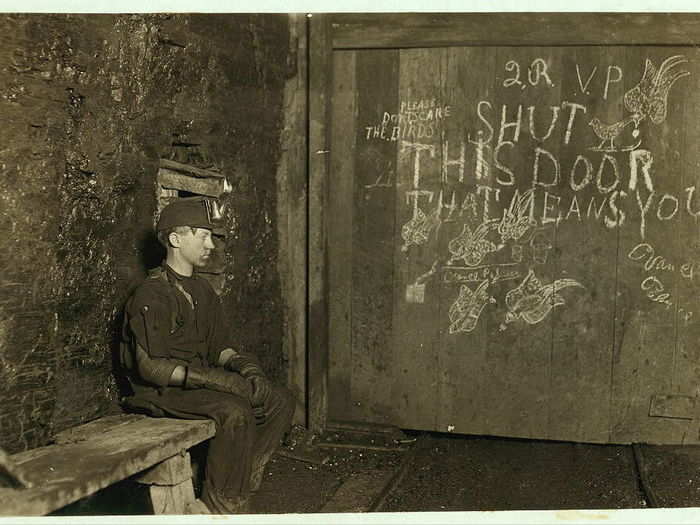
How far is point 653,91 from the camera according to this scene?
4.39 meters

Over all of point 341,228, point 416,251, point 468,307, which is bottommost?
point 468,307

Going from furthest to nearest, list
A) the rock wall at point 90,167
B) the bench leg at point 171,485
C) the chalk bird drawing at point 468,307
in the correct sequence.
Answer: the chalk bird drawing at point 468,307, the bench leg at point 171,485, the rock wall at point 90,167

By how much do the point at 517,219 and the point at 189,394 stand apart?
7.36ft

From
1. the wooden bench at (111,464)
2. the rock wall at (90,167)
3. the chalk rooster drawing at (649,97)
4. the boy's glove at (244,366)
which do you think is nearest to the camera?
the wooden bench at (111,464)

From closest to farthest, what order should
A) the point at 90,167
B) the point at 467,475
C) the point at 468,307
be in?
the point at 90,167 < the point at 467,475 < the point at 468,307

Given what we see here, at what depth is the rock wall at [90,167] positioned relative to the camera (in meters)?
2.84

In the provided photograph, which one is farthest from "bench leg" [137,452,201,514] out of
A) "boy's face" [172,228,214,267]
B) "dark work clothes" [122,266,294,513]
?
"boy's face" [172,228,214,267]

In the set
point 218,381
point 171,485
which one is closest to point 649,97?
point 218,381

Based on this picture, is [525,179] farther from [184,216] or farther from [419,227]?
[184,216]

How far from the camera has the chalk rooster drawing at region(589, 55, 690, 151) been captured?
4.37 m

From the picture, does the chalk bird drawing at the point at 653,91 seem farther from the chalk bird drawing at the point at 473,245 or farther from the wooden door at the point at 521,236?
the chalk bird drawing at the point at 473,245

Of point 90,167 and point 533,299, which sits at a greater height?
point 90,167

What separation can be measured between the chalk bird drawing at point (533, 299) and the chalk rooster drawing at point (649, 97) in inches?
33.0

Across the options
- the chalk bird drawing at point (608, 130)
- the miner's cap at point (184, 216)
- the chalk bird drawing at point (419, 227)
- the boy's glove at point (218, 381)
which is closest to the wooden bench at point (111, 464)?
the boy's glove at point (218, 381)
